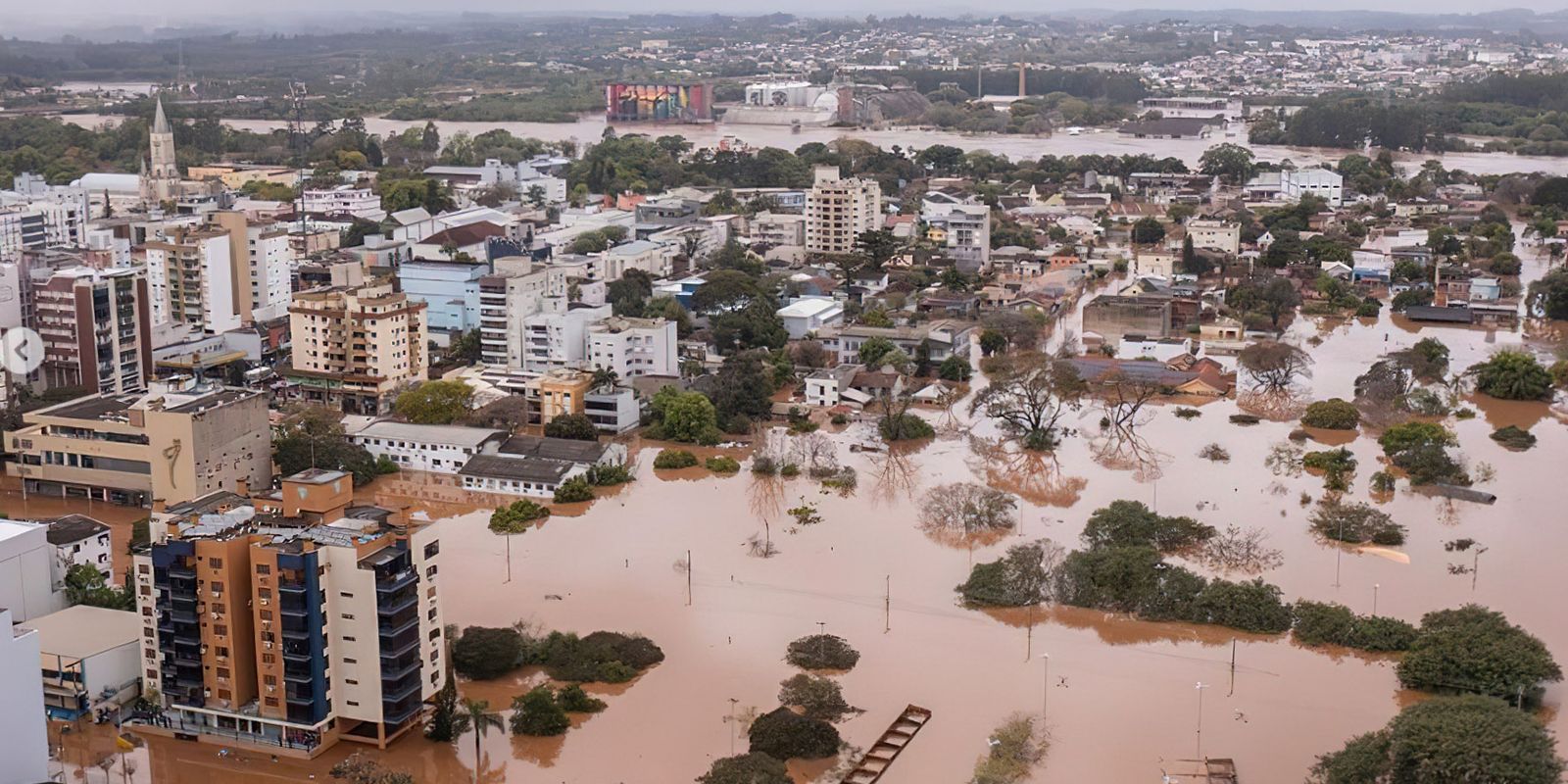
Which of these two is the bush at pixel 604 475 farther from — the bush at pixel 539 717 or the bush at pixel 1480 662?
the bush at pixel 1480 662

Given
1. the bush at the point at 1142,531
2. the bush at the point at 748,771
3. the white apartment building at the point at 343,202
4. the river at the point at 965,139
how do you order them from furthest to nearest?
the river at the point at 965,139 < the white apartment building at the point at 343,202 < the bush at the point at 1142,531 < the bush at the point at 748,771

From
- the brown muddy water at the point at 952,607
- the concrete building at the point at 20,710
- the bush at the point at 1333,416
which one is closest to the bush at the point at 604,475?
the brown muddy water at the point at 952,607

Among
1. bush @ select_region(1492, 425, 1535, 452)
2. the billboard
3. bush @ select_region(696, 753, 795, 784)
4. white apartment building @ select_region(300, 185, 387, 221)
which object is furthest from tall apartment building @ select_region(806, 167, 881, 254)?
the billboard

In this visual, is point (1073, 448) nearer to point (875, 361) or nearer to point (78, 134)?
point (875, 361)

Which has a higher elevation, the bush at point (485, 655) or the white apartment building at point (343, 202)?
the white apartment building at point (343, 202)

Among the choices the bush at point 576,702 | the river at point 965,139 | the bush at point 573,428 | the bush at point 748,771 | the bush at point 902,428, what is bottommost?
the bush at point 576,702

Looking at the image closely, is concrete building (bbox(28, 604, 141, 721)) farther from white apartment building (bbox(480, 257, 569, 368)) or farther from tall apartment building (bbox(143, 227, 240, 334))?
tall apartment building (bbox(143, 227, 240, 334))

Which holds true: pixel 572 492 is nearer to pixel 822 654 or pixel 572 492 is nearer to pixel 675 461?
pixel 675 461
